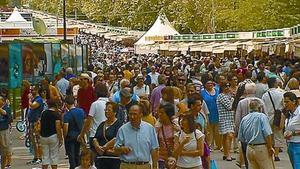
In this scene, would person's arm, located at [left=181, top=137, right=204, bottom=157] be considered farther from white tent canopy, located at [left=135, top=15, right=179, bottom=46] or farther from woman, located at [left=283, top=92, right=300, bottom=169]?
white tent canopy, located at [left=135, top=15, right=179, bottom=46]

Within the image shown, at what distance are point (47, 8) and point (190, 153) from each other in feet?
553

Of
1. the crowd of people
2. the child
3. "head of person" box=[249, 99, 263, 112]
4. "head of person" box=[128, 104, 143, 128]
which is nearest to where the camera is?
"head of person" box=[128, 104, 143, 128]

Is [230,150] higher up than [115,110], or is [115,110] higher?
[115,110]

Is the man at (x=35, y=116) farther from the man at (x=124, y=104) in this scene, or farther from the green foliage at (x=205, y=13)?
the green foliage at (x=205, y=13)

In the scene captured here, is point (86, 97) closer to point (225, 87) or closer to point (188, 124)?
point (225, 87)

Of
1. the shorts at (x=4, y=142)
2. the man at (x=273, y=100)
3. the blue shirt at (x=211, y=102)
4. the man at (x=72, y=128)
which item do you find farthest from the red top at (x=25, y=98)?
the man at (x=72, y=128)

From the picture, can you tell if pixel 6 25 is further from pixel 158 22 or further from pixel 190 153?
pixel 190 153

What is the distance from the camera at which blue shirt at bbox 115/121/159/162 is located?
429 inches

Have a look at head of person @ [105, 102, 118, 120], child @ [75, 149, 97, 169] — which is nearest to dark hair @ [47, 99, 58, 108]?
head of person @ [105, 102, 118, 120]

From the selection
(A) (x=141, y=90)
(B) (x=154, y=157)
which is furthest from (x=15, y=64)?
(B) (x=154, y=157)

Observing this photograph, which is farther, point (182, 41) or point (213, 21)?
point (213, 21)

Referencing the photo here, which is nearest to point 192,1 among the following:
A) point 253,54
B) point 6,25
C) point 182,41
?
point 182,41

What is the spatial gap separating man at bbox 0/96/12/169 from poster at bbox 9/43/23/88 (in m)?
10.1

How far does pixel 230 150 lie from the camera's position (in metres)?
18.5
